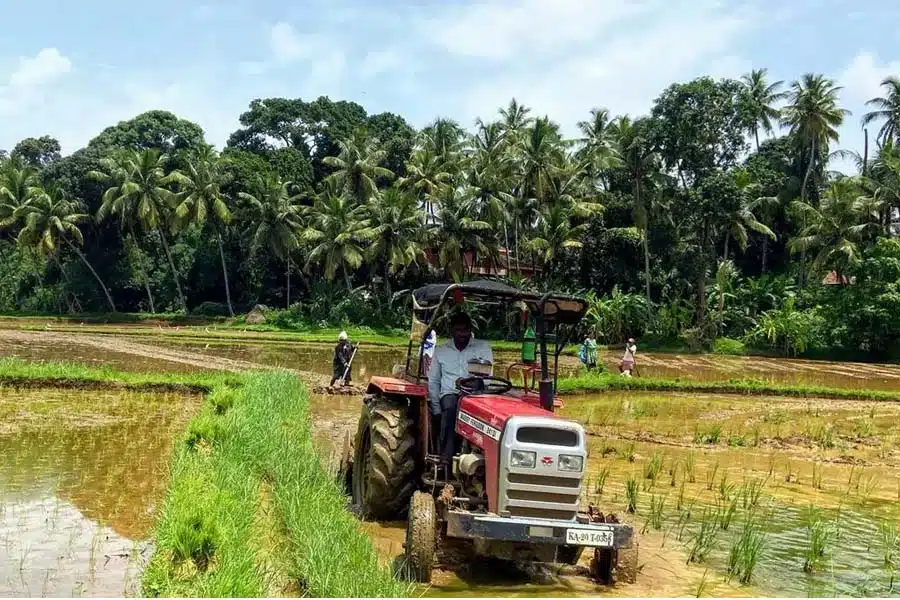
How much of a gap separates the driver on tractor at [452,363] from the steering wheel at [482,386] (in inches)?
2.2

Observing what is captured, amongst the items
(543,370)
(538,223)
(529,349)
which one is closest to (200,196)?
(538,223)

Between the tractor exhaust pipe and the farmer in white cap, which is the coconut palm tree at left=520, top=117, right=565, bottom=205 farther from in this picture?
the tractor exhaust pipe

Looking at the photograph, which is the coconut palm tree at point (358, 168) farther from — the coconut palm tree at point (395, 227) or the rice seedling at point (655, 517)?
the rice seedling at point (655, 517)

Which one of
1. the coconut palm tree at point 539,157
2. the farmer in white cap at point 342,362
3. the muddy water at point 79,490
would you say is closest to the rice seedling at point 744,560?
the muddy water at point 79,490

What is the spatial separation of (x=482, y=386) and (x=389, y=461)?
3.70 ft

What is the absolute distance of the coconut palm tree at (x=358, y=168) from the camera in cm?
4522

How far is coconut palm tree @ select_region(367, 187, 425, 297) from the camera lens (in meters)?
40.8

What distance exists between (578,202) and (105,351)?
80.9 ft

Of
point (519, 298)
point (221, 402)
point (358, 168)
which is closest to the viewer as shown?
point (519, 298)

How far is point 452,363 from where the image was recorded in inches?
271

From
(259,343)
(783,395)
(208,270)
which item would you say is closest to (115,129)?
(208,270)

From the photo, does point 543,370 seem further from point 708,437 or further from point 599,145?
point 599,145

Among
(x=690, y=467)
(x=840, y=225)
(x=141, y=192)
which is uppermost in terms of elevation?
(x=141, y=192)

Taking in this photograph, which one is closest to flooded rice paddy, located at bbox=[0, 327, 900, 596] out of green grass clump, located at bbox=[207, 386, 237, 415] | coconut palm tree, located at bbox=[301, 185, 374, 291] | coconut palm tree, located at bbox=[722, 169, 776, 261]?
green grass clump, located at bbox=[207, 386, 237, 415]
